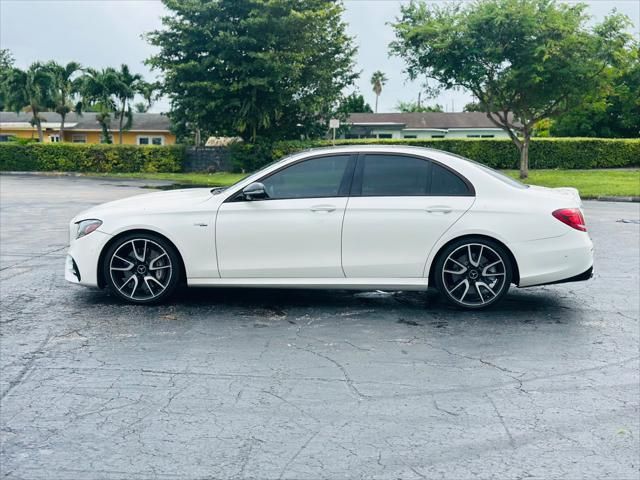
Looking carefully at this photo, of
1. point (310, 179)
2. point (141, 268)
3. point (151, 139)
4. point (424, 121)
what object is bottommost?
point (141, 268)

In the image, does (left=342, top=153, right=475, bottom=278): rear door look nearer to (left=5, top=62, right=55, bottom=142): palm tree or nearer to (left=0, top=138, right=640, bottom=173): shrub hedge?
(left=0, top=138, right=640, bottom=173): shrub hedge

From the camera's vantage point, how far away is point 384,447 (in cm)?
390

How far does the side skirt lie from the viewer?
6.87 m

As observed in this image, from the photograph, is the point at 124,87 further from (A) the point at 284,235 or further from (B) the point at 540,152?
(A) the point at 284,235

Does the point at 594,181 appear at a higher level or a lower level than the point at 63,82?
lower

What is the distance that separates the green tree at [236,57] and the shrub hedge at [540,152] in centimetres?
127

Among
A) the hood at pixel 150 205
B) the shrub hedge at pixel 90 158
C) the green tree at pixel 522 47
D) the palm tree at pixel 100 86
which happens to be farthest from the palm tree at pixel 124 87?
the hood at pixel 150 205

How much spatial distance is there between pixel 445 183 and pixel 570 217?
1242mm

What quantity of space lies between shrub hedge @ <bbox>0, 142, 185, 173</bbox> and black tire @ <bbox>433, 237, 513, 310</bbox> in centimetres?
3268

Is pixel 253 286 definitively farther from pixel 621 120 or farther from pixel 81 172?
pixel 621 120

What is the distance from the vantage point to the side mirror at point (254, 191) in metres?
6.91

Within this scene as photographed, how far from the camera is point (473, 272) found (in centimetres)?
691

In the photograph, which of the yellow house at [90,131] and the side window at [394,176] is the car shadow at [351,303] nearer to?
the side window at [394,176]

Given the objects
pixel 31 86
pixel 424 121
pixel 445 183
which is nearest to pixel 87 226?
pixel 445 183
